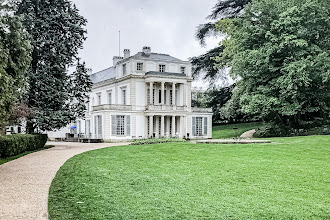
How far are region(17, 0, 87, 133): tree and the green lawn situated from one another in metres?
12.4

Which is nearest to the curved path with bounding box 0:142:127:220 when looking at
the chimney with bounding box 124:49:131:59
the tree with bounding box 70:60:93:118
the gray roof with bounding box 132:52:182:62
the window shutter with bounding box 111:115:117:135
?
the tree with bounding box 70:60:93:118

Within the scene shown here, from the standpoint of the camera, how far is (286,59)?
25562 millimetres

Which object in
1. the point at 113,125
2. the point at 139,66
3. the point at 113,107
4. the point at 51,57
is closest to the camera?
the point at 51,57

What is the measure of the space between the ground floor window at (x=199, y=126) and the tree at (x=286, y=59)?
31.1 ft

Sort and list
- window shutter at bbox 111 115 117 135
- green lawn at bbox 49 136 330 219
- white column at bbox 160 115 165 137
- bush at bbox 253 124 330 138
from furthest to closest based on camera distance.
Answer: white column at bbox 160 115 165 137 < window shutter at bbox 111 115 117 135 < bush at bbox 253 124 330 138 < green lawn at bbox 49 136 330 219

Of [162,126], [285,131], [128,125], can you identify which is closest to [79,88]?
[128,125]

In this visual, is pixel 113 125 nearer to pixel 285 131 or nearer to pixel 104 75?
pixel 104 75

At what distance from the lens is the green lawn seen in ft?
19.2

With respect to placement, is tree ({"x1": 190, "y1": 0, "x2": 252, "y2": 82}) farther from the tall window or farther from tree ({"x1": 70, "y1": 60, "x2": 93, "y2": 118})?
tree ({"x1": 70, "y1": 60, "x2": 93, "y2": 118})

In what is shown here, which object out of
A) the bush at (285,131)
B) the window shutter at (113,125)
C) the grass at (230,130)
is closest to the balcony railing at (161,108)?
the window shutter at (113,125)

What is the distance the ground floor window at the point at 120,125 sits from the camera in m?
32.7

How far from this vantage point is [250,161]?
1178 centimetres

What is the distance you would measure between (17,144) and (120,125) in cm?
1609

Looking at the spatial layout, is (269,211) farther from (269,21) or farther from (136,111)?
(136,111)
